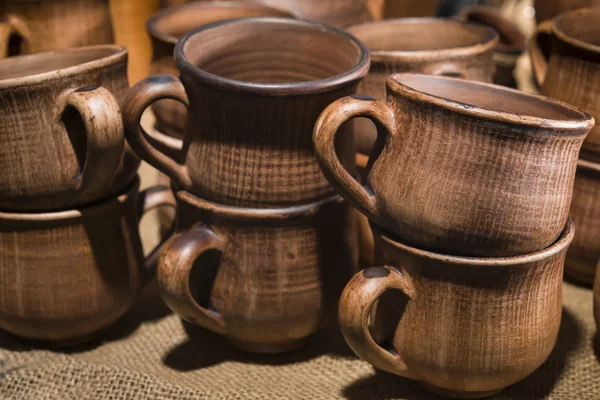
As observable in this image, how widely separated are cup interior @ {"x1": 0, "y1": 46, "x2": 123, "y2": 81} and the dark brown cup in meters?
0.11

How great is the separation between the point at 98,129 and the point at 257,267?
0.20 m

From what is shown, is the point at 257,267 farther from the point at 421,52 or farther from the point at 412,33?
the point at 412,33

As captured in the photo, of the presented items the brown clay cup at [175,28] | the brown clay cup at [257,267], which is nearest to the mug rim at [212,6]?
the brown clay cup at [175,28]

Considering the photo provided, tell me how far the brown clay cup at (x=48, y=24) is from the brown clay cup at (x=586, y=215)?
645 millimetres

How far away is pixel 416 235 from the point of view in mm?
609

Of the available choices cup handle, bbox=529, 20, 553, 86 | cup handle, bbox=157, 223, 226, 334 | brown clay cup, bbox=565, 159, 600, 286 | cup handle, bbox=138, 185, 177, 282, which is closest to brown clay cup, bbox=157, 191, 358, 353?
cup handle, bbox=157, 223, 226, 334

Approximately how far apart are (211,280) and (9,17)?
Result: 46cm

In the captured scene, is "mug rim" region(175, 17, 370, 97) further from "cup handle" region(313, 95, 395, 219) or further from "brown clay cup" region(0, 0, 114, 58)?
"brown clay cup" region(0, 0, 114, 58)

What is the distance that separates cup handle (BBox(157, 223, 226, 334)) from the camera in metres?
0.66

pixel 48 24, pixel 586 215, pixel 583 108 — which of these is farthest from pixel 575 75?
pixel 48 24

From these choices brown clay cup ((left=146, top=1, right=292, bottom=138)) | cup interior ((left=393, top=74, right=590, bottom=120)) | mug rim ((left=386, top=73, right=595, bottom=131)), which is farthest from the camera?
brown clay cup ((left=146, top=1, right=292, bottom=138))

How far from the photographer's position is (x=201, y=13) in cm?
100

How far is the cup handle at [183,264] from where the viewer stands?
0.66 meters

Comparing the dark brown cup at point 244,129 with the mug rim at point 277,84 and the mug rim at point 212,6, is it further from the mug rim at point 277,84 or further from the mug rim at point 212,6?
the mug rim at point 212,6
